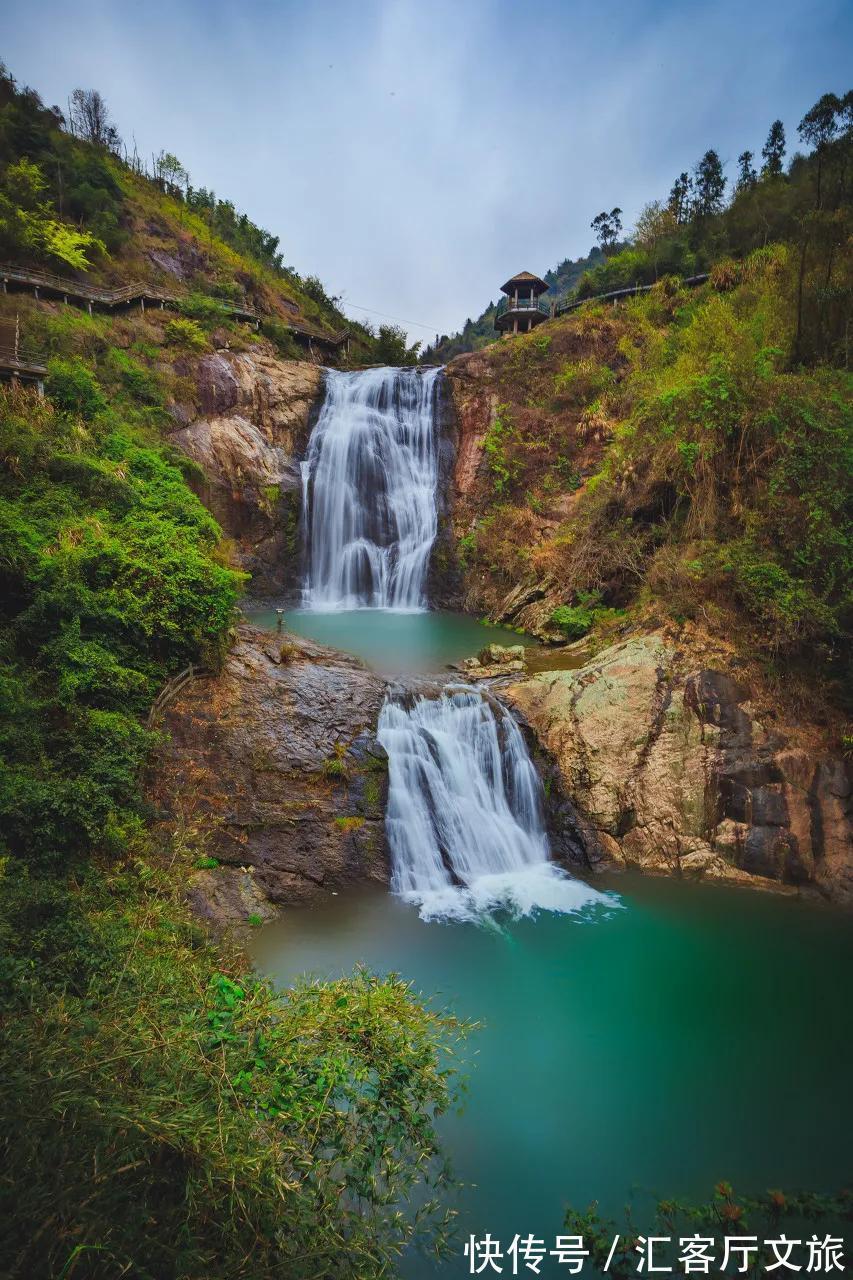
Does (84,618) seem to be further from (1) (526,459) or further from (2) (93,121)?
(2) (93,121)

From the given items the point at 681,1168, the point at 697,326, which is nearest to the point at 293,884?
the point at 681,1168

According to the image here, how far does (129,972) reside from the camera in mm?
4156

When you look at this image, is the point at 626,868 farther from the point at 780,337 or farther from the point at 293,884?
the point at 780,337

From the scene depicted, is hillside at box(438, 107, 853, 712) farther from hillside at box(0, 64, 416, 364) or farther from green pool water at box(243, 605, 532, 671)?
hillside at box(0, 64, 416, 364)

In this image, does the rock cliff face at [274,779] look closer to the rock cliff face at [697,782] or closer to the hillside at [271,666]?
the hillside at [271,666]

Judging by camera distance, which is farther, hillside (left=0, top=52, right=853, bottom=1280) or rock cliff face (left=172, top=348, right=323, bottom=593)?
rock cliff face (left=172, top=348, right=323, bottom=593)

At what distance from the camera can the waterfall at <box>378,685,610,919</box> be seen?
26.0 feet

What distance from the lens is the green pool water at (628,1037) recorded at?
469cm

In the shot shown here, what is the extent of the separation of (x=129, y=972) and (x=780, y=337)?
49.8 ft

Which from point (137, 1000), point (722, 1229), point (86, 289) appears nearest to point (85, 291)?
point (86, 289)

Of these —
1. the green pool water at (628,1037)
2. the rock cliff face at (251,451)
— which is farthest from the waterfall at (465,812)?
the rock cliff face at (251,451)

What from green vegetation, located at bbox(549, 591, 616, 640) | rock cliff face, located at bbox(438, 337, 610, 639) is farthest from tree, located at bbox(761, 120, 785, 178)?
green vegetation, located at bbox(549, 591, 616, 640)

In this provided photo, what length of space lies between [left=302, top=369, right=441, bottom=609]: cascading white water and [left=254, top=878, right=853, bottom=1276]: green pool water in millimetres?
13022

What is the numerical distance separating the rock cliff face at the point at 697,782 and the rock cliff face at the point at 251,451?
41.3 feet
